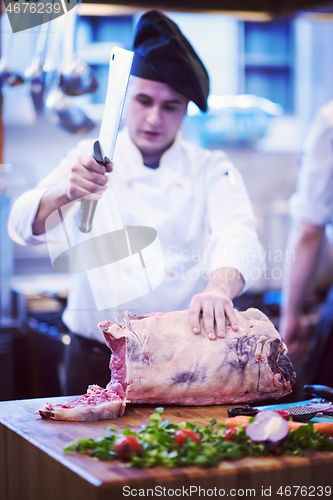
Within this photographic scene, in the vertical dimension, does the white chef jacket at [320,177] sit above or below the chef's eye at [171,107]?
below

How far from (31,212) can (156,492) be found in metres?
0.83

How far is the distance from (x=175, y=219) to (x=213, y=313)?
1.13ft

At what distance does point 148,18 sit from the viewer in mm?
1604

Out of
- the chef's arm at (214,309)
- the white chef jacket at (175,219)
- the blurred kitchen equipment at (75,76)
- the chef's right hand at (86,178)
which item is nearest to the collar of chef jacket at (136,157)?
the white chef jacket at (175,219)

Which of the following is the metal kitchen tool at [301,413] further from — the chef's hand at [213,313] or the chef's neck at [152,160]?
Result: the chef's neck at [152,160]

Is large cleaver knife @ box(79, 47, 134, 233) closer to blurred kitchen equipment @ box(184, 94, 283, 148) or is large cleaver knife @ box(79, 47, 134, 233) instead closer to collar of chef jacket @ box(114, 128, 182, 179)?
collar of chef jacket @ box(114, 128, 182, 179)

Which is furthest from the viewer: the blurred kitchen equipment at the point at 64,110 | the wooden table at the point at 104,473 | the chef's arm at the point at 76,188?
the blurred kitchen equipment at the point at 64,110

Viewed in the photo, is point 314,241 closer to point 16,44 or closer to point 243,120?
point 16,44

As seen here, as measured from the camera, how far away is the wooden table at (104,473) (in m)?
0.91

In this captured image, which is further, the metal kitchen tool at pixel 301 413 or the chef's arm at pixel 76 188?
the chef's arm at pixel 76 188

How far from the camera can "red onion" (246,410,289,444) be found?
1009mm

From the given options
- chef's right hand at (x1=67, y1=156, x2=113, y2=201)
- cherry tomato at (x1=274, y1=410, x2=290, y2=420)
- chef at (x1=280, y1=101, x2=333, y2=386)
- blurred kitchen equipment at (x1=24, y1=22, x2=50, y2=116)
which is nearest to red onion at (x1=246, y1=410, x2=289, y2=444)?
cherry tomato at (x1=274, y1=410, x2=290, y2=420)

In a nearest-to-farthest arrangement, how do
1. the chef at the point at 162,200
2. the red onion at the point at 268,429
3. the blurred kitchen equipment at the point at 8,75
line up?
the red onion at the point at 268,429, the chef at the point at 162,200, the blurred kitchen equipment at the point at 8,75

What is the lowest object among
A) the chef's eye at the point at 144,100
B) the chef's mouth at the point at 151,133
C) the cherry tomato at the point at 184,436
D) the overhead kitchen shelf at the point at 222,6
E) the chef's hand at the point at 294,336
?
the chef's hand at the point at 294,336
